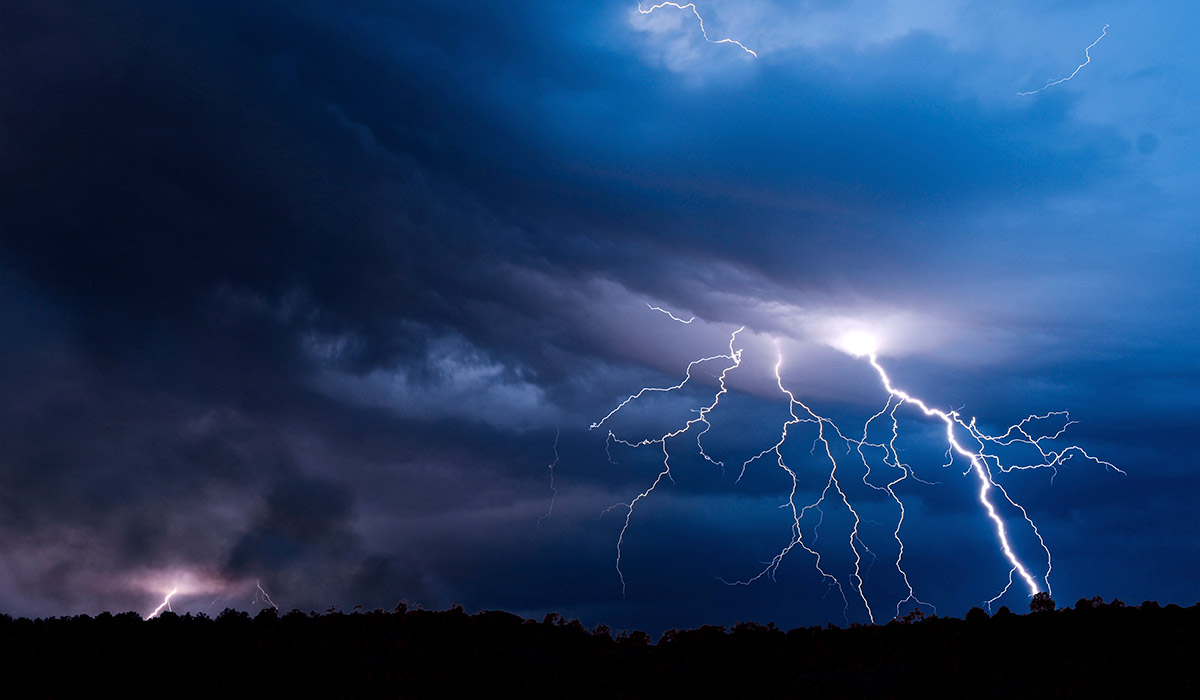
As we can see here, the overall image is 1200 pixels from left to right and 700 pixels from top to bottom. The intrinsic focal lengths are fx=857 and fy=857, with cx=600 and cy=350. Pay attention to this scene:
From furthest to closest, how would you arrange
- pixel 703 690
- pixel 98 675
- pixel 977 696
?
pixel 98 675, pixel 703 690, pixel 977 696

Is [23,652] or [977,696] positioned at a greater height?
[23,652]

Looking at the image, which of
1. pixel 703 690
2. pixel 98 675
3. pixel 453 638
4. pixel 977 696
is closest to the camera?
pixel 977 696

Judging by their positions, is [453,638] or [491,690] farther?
[453,638]

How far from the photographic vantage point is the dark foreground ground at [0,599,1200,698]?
1453 cm

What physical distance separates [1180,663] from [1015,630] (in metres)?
2.96

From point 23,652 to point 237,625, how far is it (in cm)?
402

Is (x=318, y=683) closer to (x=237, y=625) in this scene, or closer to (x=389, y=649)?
(x=389, y=649)

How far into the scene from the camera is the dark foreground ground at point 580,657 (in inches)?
572

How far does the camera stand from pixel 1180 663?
567 inches

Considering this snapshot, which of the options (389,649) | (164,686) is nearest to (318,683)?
(389,649)

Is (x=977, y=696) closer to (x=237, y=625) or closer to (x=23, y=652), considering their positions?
(x=237, y=625)

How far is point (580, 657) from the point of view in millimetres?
17578

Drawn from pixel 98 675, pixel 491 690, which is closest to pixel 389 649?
pixel 491 690

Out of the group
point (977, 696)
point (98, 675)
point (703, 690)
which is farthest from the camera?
point (98, 675)
